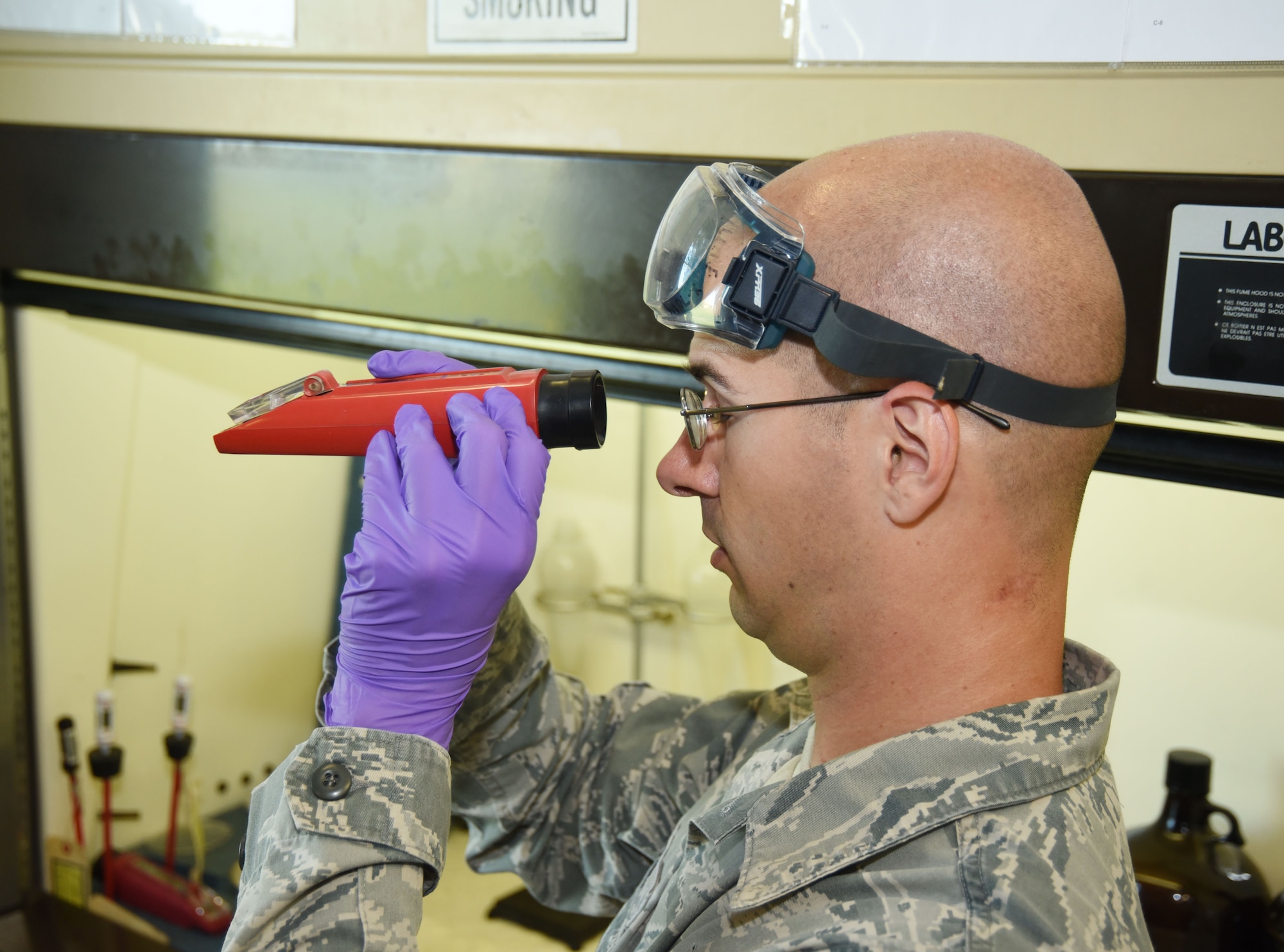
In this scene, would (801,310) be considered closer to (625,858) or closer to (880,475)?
(880,475)

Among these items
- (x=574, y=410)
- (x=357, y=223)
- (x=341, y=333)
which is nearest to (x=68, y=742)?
(x=341, y=333)

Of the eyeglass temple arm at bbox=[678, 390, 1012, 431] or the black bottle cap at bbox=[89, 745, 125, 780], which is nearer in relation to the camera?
the eyeglass temple arm at bbox=[678, 390, 1012, 431]

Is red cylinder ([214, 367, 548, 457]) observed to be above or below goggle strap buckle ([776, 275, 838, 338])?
below

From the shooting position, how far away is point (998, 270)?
2.93 feet

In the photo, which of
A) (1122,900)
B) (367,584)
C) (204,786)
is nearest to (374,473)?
(367,584)

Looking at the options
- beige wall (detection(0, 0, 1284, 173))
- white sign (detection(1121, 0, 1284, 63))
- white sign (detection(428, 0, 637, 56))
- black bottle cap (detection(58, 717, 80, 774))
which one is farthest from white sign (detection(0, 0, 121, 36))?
white sign (detection(1121, 0, 1284, 63))

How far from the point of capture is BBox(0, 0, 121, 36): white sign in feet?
5.24

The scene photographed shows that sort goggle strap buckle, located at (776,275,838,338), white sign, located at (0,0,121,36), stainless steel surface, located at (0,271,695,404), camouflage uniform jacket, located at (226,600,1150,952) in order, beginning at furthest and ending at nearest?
white sign, located at (0,0,121,36)
stainless steel surface, located at (0,271,695,404)
goggle strap buckle, located at (776,275,838,338)
camouflage uniform jacket, located at (226,600,1150,952)

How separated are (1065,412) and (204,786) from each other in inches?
81.3

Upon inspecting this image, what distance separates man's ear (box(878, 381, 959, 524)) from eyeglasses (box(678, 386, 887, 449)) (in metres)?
0.03

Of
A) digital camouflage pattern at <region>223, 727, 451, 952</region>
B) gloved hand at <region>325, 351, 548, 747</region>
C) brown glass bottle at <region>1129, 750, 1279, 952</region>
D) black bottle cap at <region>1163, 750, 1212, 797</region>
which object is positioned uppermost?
gloved hand at <region>325, 351, 548, 747</region>

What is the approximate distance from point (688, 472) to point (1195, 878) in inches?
Result: 34.4

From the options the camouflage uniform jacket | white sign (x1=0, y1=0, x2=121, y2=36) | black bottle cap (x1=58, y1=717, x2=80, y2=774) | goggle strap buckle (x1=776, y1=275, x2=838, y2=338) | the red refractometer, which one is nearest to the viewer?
the camouflage uniform jacket

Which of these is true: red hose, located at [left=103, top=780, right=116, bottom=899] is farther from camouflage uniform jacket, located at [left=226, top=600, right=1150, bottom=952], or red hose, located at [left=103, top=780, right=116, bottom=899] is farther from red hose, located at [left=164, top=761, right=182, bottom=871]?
camouflage uniform jacket, located at [left=226, top=600, right=1150, bottom=952]
